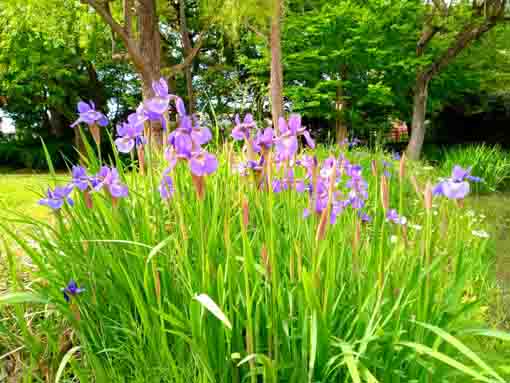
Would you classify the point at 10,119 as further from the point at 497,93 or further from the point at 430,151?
the point at 497,93

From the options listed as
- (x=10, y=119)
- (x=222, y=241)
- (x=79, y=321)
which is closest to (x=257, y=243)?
(x=222, y=241)

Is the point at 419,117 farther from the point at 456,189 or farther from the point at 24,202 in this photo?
the point at 456,189

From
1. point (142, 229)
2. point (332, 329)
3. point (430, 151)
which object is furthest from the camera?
point (430, 151)

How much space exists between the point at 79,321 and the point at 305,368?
68 cm

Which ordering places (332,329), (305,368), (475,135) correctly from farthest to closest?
(475,135)
(332,329)
(305,368)

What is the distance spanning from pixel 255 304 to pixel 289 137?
510 mm

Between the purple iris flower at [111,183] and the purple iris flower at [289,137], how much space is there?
18.8 inches

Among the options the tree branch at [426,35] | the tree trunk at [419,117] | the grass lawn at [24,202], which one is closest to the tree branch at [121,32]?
the grass lawn at [24,202]

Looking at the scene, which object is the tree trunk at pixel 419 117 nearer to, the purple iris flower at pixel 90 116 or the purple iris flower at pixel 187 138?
the purple iris flower at pixel 90 116

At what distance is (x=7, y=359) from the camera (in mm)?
1604

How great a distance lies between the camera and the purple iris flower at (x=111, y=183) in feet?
3.84

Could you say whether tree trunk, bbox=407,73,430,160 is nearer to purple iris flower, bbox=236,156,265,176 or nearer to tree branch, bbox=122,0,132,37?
tree branch, bbox=122,0,132,37

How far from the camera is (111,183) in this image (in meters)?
1.19

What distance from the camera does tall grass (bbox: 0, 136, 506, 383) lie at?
3.17 feet
